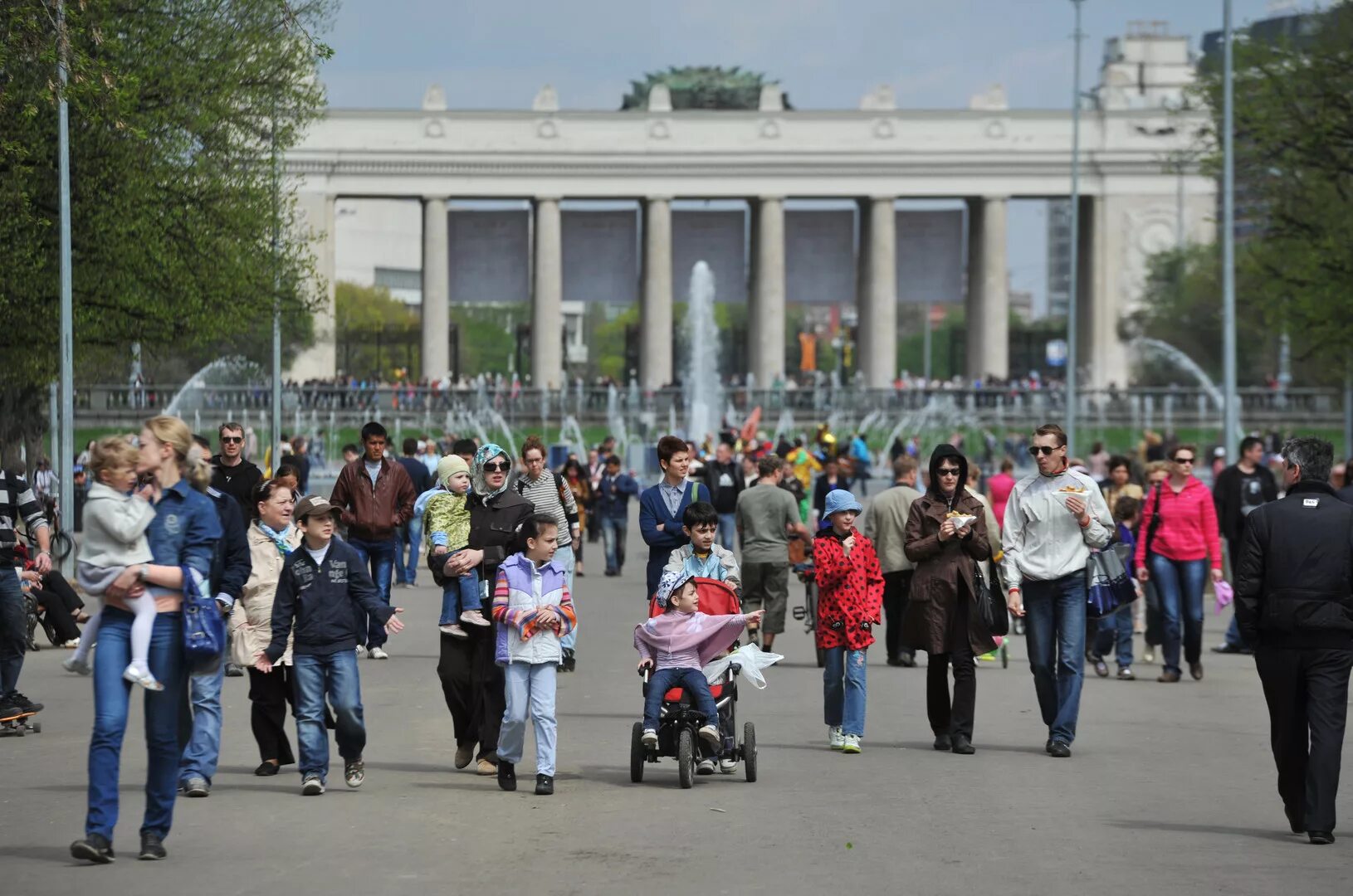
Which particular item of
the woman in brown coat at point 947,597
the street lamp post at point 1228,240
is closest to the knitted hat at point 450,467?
the woman in brown coat at point 947,597

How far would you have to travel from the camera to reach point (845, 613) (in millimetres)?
13203

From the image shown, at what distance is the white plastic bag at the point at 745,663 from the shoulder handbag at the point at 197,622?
120 inches

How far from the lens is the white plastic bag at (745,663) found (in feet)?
39.0

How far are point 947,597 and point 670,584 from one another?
7.13ft

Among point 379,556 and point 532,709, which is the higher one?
point 379,556

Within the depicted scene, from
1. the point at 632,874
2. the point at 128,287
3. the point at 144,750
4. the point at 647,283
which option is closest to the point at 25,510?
the point at 144,750

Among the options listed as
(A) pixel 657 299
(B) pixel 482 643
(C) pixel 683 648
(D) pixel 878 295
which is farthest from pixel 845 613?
(D) pixel 878 295

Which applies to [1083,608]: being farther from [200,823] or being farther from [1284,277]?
[1284,277]

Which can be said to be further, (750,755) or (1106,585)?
(1106,585)

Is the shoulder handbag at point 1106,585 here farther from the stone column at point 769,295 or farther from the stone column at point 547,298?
the stone column at point 769,295

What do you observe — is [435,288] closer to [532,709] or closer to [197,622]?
[532,709]

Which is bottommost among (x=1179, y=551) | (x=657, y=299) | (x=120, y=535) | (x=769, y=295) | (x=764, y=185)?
(x=1179, y=551)

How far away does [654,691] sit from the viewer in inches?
460

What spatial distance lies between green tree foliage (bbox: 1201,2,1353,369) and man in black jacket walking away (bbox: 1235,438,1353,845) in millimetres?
22500
